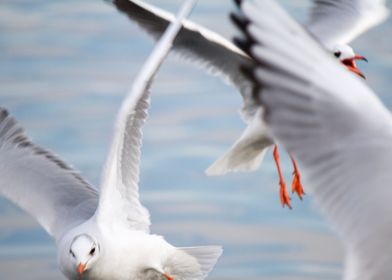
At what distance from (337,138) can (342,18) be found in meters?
3.85

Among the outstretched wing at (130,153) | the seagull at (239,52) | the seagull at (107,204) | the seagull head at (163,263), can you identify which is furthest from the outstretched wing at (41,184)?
the seagull at (239,52)

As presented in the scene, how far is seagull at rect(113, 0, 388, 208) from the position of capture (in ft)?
18.0

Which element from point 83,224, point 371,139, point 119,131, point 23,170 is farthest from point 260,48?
point 23,170

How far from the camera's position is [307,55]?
2.60 metres

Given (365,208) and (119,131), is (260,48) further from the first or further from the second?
(119,131)

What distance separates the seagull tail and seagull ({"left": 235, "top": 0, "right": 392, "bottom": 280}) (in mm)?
1980

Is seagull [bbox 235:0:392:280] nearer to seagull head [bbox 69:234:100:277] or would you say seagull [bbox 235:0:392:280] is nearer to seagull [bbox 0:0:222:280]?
seagull [bbox 0:0:222:280]

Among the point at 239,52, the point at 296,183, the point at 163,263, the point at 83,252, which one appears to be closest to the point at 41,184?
the point at 163,263

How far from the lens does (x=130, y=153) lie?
4.53m

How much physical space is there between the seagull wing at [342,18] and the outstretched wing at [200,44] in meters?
0.60

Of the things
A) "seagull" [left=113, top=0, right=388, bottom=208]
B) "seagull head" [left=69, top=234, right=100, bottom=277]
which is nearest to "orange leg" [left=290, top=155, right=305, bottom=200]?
"seagull" [left=113, top=0, right=388, bottom=208]

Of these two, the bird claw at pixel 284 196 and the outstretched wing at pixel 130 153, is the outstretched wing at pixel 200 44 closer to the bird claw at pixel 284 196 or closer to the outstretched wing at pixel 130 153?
the bird claw at pixel 284 196

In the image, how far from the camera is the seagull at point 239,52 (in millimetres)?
5480

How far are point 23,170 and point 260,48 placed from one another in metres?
2.56
